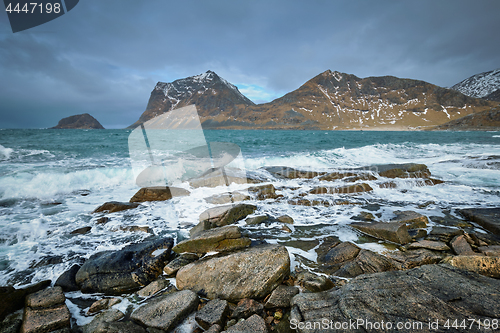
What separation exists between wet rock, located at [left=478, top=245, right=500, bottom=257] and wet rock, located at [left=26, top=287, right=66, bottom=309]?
8.62 metres

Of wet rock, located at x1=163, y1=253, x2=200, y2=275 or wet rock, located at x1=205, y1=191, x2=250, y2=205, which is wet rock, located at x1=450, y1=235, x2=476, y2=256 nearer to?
wet rock, located at x1=163, y1=253, x2=200, y2=275

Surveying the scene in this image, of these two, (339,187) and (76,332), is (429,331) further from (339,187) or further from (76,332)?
(339,187)

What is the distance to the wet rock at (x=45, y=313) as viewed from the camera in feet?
10.3

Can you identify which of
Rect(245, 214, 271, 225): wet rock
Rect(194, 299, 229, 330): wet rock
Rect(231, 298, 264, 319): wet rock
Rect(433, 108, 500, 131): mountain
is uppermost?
Rect(433, 108, 500, 131): mountain

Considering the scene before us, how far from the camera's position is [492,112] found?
87.8 meters

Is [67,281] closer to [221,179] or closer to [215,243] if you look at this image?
[215,243]

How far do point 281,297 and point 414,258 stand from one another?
3309 mm

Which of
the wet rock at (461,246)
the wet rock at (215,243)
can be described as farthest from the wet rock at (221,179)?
the wet rock at (461,246)

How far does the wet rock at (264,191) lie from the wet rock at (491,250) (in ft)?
21.7

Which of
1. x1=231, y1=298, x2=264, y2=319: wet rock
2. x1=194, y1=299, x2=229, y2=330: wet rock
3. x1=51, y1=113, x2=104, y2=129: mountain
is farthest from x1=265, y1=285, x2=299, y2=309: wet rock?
x1=51, y1=113, x2=104, y2=129: mountain

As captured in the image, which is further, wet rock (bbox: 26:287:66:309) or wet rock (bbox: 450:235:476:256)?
wet rock (bbox: 450:235:476:256)

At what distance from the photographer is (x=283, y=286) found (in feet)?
12.6

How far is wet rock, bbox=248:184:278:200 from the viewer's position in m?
9.91

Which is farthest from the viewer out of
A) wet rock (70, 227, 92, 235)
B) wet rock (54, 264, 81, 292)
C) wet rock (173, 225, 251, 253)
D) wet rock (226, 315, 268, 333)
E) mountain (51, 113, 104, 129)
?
mountain (51, 113, 104, 129)
